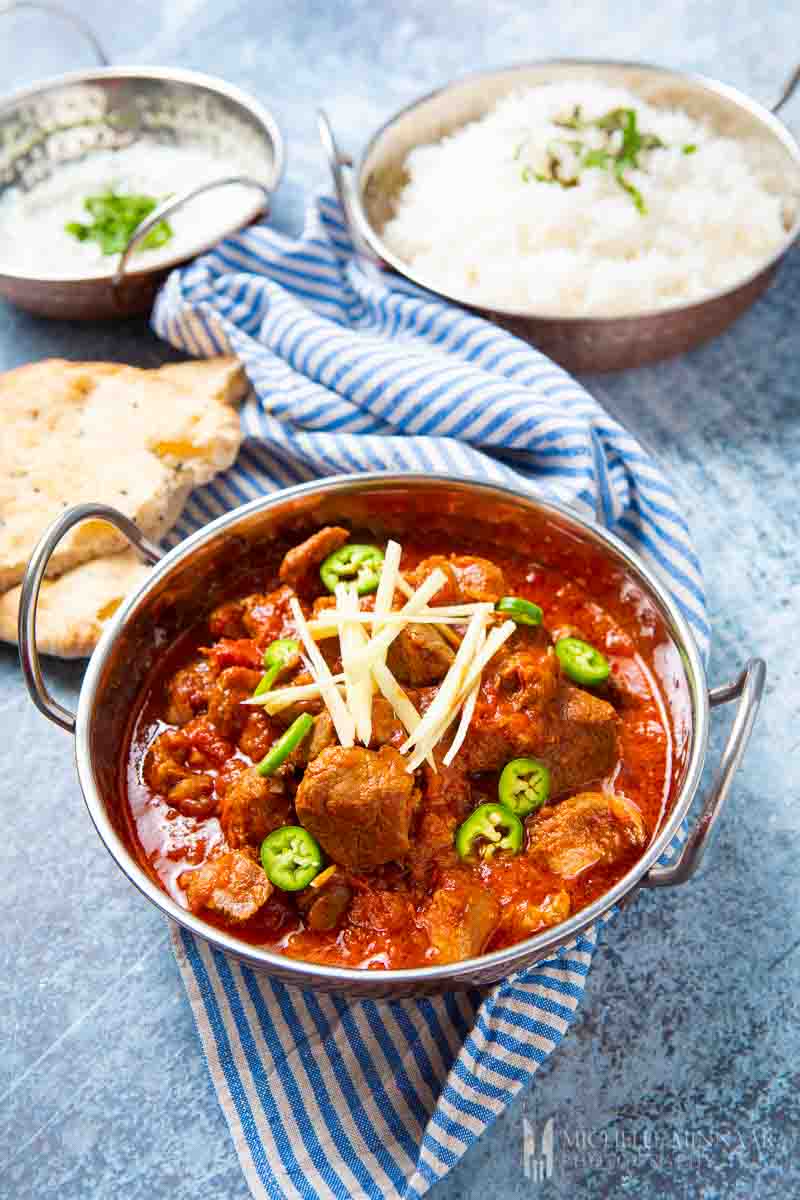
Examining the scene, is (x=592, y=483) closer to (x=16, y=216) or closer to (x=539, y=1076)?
(x=539, y=1076)

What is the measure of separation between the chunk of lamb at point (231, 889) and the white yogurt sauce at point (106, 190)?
204cm

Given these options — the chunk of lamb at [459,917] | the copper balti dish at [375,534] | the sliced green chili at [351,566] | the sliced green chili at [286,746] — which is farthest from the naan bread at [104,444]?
the chunk of lamb at [459,917]

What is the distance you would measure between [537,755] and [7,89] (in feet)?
13.2

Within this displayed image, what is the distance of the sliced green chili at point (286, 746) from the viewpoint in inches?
86.6

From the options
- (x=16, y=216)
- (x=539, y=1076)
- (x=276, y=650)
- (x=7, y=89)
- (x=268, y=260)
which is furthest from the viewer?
(x=7, y=89)

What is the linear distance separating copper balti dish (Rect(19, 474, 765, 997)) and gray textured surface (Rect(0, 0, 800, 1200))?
0.84 feet

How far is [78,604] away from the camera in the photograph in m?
2.80

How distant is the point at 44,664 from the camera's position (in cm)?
288

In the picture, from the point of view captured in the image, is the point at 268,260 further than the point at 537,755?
Yes

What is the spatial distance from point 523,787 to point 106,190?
2800 mm

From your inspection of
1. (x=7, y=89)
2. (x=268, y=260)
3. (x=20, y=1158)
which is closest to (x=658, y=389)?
(x=268, y=260)

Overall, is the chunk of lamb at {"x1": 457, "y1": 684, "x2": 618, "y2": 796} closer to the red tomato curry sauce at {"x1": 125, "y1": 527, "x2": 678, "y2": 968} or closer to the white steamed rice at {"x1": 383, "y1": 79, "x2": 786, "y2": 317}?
the red tomato curry sauce at {"x1": 125, "y1": 527, "x2": 678, "y2": 968}

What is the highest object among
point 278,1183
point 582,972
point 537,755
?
point 537,755

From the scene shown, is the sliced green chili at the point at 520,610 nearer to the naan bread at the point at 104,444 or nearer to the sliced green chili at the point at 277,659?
the sliced green chili at the point at 277,659
